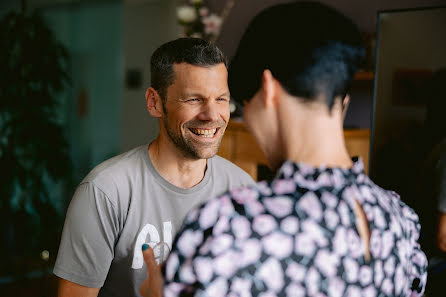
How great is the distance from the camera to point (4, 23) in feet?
8.66

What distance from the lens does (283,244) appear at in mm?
605

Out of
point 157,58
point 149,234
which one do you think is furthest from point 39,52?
point 149,234

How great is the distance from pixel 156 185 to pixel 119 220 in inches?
5.3

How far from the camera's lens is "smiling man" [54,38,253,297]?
1091 millimetres

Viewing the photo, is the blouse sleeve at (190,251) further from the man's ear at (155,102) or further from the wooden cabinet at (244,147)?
the wooden cabinet at (244,147)

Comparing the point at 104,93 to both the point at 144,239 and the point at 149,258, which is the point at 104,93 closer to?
the point at 144,239

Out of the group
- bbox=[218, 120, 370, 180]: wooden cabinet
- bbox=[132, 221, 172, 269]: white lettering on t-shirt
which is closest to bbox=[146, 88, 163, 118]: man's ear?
bbox=[132, 221, 172, 269]: white lettering on t-shirt

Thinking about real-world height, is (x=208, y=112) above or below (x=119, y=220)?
above

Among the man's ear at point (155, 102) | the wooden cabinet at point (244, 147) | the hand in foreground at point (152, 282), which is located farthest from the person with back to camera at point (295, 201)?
the wooden cabinet at point (244, 147)

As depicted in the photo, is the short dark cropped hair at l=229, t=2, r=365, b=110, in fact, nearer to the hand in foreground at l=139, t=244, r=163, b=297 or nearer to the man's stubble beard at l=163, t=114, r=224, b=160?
the hand in foreground at l=139, t=244, r=163, b=297

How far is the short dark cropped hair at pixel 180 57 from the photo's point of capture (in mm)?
1236

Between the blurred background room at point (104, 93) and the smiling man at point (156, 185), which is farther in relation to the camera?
the blurred background room at point (104, 93)

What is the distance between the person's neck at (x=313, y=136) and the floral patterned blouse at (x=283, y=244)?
15 mm

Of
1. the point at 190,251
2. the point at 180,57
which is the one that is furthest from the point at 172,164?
the point at 190,251
